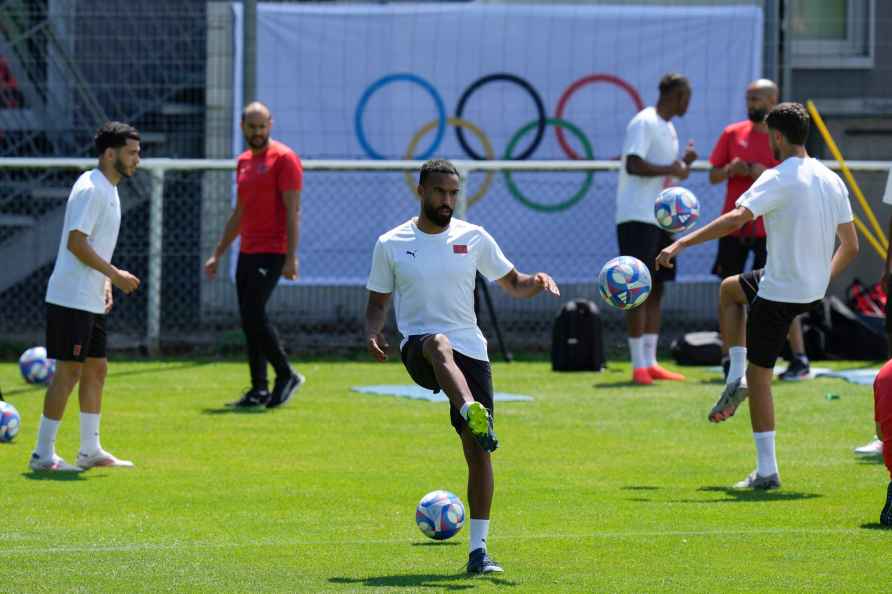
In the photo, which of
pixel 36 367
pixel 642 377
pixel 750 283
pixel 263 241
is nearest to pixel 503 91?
pixel 642 377

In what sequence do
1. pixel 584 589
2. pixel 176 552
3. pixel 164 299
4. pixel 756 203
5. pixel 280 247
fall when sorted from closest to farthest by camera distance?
pixel 584 589, pixel 176 552, pixel 756 203, pixel 280 247, pixel 164 299

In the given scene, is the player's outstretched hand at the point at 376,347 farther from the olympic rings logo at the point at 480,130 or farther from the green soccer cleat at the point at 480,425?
the olympic rings logo at the point at 480,130

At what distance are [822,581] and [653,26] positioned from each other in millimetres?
13116

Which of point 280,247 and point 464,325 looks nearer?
point 464,325

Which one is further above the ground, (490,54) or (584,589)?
(490,54)

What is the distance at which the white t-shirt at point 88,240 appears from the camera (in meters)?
10.0

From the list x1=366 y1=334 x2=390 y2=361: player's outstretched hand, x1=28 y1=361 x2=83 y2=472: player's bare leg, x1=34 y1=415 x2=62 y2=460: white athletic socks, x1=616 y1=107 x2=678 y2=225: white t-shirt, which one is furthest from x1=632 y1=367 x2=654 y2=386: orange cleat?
x1=366 y1=334 x2=390 y2=361: player's outstretched hand

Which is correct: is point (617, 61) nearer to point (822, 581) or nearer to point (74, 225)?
point (74, 225)

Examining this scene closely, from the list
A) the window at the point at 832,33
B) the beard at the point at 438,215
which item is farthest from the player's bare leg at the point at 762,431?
the window at the point at 832,33

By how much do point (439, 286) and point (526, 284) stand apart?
1.55 ft

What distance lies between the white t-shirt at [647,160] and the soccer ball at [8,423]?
564cm

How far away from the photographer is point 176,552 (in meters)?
7.55

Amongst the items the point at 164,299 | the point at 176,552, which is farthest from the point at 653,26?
the point at 176,552

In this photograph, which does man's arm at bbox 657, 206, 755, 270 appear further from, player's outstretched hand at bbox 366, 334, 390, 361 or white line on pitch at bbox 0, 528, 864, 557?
player's outstretched hand at bbox 366, 334, 390, 361
